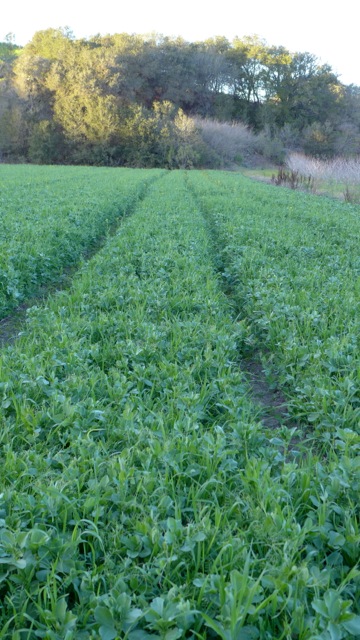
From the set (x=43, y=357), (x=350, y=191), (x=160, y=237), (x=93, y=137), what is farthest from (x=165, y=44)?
(x=43, y=357)

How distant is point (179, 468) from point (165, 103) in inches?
1880

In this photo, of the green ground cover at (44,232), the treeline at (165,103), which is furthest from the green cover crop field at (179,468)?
the treeline at (165,103)

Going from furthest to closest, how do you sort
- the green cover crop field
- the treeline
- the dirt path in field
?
the treeline < the dirt path in field < the green cover crop field

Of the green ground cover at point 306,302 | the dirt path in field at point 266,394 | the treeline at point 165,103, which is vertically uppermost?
the treeline at point 165,103

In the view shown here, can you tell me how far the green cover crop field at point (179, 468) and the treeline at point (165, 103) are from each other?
40771 mm

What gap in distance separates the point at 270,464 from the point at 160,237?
5930mm

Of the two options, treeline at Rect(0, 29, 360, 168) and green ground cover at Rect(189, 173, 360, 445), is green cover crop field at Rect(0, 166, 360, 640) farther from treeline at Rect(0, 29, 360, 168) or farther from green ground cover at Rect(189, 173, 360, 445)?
treeline at Rect(0, 29, 360, 168)

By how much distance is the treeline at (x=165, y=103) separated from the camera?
4381 cm

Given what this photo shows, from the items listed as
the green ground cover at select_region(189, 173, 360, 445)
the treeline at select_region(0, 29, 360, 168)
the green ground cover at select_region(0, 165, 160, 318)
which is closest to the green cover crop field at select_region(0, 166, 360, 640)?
the green ground cover at select_region(189, 173, 360, 445)

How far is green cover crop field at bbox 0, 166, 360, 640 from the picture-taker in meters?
1.61

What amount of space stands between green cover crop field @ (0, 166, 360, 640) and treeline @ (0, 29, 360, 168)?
40.8 m

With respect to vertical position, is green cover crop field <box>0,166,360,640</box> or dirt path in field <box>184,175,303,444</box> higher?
green cover crop field <box>0,166,360,640</box>

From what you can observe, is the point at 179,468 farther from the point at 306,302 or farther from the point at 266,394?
the point at 306,302

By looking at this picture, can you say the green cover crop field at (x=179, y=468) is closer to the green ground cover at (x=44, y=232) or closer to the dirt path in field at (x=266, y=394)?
the dirt path in field at (x=266, y=394)
